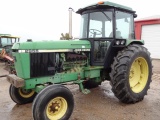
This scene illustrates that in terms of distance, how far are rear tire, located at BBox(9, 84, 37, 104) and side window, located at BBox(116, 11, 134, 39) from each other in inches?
102

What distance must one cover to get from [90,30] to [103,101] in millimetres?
1805

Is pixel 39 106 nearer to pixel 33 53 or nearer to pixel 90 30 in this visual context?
pixel 33 53

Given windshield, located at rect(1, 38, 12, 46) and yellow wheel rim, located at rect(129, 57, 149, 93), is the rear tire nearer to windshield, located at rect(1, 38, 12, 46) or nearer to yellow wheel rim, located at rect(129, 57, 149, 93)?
yellow wheel rim, located at rect(129, 57, 149, 93)

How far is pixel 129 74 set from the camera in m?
4.50

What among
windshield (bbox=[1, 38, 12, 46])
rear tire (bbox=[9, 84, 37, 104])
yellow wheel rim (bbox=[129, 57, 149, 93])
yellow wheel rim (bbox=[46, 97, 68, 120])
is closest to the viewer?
yellow wheel rim (bbox=[46, 97, 68, 120])

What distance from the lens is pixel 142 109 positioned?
14.3 ft

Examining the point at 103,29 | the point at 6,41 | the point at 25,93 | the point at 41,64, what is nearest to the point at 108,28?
the point at 103,29

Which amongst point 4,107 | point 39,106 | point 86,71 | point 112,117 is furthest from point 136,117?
point 4,107

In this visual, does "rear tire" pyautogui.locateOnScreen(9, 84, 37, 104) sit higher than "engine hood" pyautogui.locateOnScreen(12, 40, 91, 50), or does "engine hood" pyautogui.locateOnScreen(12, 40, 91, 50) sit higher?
"engine hood" pyautogui.locateOnScreen(12, 40, 91, 50)

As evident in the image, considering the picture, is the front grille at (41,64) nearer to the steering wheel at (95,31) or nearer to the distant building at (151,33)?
the steering wheel at (95,31)

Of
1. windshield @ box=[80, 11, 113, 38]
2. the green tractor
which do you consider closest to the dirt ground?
the green tractor

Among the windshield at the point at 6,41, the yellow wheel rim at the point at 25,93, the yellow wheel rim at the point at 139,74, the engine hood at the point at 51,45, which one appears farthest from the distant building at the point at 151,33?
the yellow wheel rim at the point at 25,93

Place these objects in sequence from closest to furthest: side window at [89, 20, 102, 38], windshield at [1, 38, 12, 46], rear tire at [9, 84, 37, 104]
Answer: rear tire at [9, 84, 37, 104]
side window at [89, 20, 102, 38]
windshield at [1, 38, 12, 46]

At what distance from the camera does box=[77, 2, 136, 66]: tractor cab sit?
4.60 m
